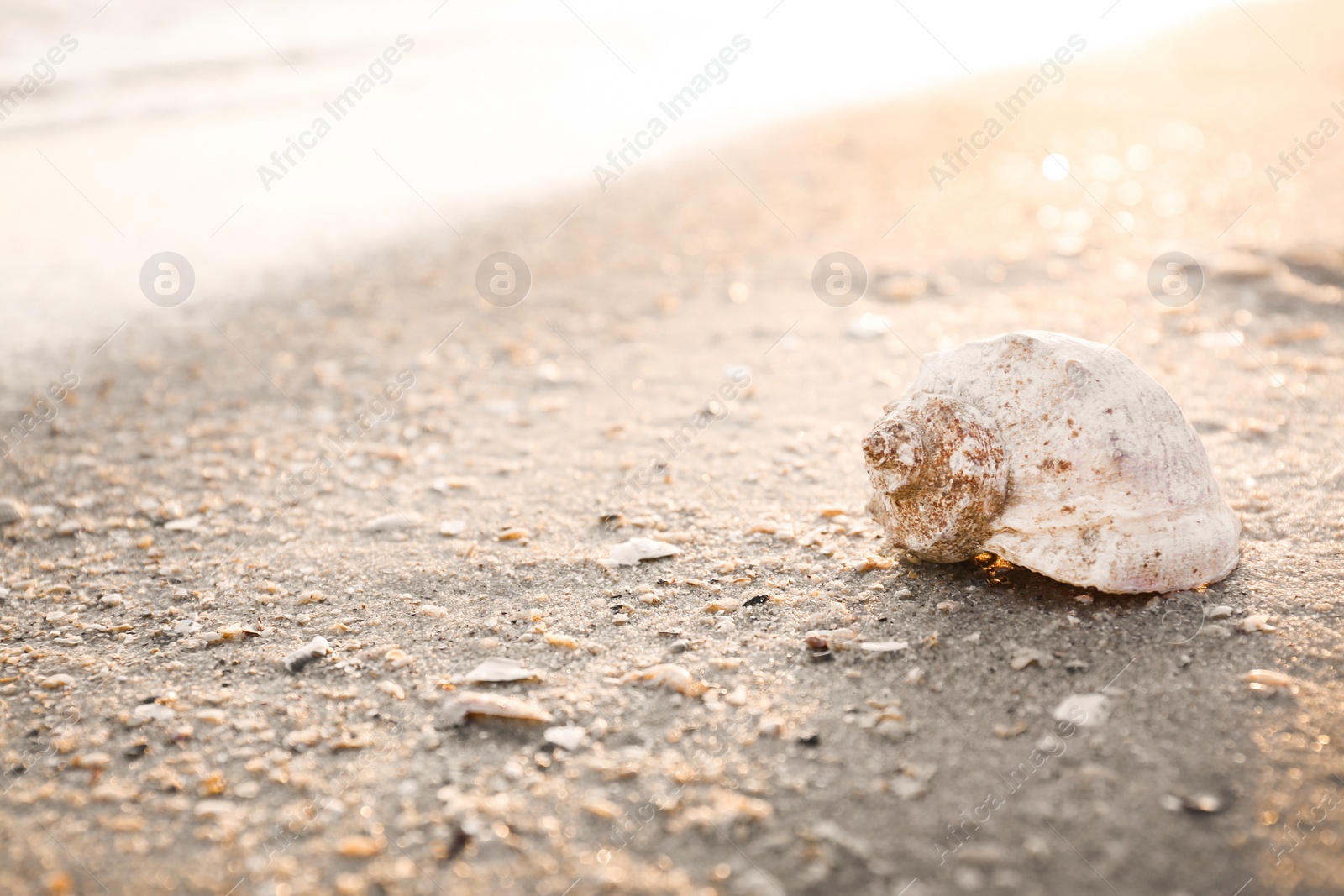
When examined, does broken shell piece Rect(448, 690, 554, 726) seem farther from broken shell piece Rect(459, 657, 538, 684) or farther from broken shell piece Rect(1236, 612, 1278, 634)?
broken shell piece Rect(1236, 612, 1278, 634)

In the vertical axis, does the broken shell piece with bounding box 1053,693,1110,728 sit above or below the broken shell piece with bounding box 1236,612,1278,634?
below

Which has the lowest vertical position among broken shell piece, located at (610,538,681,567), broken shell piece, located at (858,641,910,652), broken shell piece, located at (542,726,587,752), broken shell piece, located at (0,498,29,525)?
broken shell piece, located at (542,726,587,752)

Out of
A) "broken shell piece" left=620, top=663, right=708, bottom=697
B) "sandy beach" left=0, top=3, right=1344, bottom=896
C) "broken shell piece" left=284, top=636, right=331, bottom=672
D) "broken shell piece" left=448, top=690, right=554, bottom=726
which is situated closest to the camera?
"sandy beach" left=0, top=3, right=1344, bottom=896

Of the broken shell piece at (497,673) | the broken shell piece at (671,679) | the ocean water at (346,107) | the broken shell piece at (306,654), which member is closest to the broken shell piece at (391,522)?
the broken shell piece at (306,654)

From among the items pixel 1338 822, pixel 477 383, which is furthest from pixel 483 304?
pixel 1338 822

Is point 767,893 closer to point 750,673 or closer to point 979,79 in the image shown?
point 750,673

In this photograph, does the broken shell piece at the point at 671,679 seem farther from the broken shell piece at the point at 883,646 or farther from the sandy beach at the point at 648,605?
the broken shell piece at the point at 883,646

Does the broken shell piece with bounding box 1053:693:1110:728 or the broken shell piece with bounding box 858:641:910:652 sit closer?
the broken shell piece with bounding box 1053:693:1110:728

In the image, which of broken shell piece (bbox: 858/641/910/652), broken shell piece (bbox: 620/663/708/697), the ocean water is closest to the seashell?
broken shell piece (bbox: 858/641/910/652)
